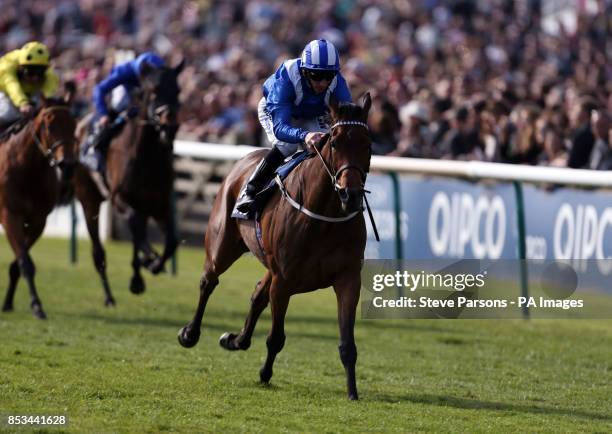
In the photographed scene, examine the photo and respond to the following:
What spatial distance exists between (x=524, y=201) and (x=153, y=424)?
19.9ft

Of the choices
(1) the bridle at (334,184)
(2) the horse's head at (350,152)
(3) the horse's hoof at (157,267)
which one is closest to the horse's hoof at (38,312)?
(3) the horse's hoof at (157,267)

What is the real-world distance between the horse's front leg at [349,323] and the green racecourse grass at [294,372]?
141 millimetres

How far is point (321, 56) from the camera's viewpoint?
745cm

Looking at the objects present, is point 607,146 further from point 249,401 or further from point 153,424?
point 153,424

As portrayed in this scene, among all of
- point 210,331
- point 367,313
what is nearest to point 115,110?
point 210,331

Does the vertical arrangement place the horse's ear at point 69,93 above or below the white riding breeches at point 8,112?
above

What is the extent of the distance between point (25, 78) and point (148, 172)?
53.6 inches

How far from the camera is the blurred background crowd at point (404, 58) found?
13.4 metres

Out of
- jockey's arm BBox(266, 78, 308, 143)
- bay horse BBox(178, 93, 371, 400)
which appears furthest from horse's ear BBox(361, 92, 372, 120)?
jockey's arm BBox(266, 78, 308, 143)

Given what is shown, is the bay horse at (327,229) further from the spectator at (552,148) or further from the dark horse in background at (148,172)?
the spectator at (552,148)

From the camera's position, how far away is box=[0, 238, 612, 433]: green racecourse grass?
674 cm

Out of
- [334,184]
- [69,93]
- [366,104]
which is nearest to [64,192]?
[69,93]

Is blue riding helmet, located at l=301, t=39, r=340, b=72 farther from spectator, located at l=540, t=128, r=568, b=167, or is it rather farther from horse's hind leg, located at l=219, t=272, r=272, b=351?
spectator, located at l=540, t=128, r=568, b=167

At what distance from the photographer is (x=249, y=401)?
718 centimetres
